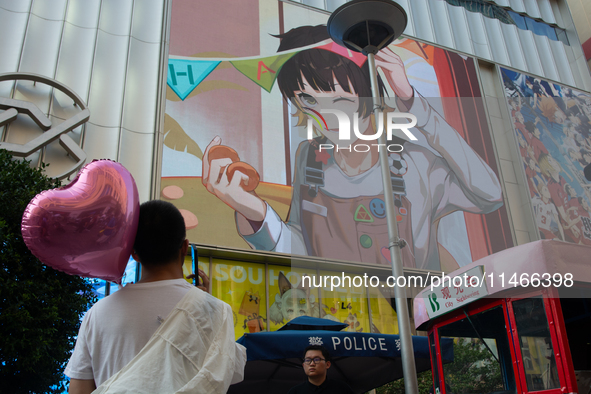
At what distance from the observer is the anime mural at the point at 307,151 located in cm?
1160

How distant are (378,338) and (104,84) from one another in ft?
29.4

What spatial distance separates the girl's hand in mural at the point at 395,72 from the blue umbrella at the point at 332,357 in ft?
32.3

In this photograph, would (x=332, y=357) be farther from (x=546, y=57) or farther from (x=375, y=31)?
(x=546, y=57)

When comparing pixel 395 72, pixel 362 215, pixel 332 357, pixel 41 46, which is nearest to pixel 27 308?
pixel 332 357

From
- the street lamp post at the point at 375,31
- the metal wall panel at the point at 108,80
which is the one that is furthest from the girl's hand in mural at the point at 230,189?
the street lamp post at the point at 375,31

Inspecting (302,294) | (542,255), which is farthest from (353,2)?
(302,294)

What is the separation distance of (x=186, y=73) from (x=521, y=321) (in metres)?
10.6

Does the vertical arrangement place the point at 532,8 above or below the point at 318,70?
above

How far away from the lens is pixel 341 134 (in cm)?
1384

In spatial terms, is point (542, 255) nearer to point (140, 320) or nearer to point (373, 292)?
point (140, 320)

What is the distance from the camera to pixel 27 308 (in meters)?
5.71

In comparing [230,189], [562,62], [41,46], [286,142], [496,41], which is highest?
[496,41]

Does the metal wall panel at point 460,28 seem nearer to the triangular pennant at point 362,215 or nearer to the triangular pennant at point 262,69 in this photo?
the triangular pennant at point 262,69

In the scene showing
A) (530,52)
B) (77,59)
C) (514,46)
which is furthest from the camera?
(530,52)
